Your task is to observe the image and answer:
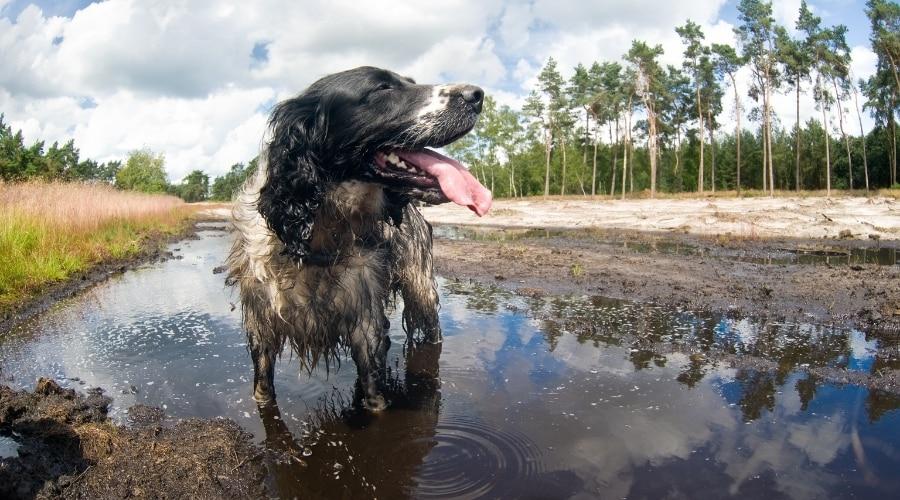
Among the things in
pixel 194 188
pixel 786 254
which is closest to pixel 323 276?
pixel 786 254

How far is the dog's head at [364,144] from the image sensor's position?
9.70 feet

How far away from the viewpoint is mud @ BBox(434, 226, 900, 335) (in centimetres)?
587

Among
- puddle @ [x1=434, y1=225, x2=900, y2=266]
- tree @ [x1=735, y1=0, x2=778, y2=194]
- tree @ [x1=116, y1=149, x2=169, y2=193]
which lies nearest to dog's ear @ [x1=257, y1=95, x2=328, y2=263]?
puddle @ [x1=434, y1=225, x2=900, y2=266]

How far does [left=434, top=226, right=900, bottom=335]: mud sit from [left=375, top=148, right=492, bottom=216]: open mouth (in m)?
4.01

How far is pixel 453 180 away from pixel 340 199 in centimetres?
Answer: 67

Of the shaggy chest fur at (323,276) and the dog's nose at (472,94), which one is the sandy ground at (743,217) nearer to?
the dog's nose at (472,94)

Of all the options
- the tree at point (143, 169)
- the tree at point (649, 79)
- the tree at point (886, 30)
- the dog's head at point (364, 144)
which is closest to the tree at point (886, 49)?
the tree at point (886, 30)

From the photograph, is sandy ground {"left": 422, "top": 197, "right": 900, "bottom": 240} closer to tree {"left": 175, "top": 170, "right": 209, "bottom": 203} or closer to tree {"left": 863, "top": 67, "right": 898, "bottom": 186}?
tree {"left": 863, "top": 67, "right": 898, "bottom": 186}

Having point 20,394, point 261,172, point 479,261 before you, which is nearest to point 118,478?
point 20,394

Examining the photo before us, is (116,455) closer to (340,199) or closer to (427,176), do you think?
(340,199)

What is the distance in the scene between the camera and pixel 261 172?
10.5 feet

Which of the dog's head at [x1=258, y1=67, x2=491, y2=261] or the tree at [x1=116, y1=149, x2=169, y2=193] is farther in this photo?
the tree at [x1=116, y1=149, x2=169, y2=193]

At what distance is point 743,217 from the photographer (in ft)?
62.8

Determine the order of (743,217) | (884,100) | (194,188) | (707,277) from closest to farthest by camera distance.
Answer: (707,277) → (743,217) → (884,100) → (194,188)
